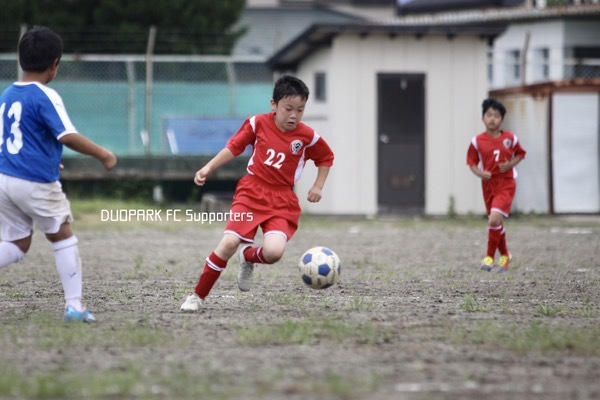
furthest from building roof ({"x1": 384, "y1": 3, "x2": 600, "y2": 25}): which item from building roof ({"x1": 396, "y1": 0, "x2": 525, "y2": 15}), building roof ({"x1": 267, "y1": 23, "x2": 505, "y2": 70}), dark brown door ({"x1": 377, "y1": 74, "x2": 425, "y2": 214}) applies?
dark brown door ({"x1": 377, "y1": 74, "x2": 425, "y2": 214})

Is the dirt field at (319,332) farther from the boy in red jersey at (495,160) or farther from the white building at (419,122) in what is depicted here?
the white building at (419,122)

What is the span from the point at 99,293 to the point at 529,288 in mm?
3579

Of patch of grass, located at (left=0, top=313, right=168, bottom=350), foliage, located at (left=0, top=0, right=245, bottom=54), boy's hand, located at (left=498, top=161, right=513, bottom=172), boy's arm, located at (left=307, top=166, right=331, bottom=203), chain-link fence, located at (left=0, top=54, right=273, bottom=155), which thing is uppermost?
foliage, located at (left=0, top=0, right=245, bottom=54)

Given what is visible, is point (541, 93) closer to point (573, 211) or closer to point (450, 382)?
point (573, 211)

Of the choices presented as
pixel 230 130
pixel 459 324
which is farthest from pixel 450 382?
pixel 230 130

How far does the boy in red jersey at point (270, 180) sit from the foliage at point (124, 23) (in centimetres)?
1886

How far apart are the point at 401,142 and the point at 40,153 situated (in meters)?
14.8

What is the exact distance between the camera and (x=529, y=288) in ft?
32.2

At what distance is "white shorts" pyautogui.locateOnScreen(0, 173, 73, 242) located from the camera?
7.27m

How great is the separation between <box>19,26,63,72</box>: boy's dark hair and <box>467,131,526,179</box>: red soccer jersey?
5.99 meters

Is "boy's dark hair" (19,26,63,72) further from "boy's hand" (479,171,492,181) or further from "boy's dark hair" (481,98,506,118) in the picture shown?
"boy's dark hair" (481,98,506,118)

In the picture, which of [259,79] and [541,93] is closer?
[541,93]

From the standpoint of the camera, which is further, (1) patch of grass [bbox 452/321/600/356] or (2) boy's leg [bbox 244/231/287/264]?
(2) boy's leg [bbox 244/231/287/264]

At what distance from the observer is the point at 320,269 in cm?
860
